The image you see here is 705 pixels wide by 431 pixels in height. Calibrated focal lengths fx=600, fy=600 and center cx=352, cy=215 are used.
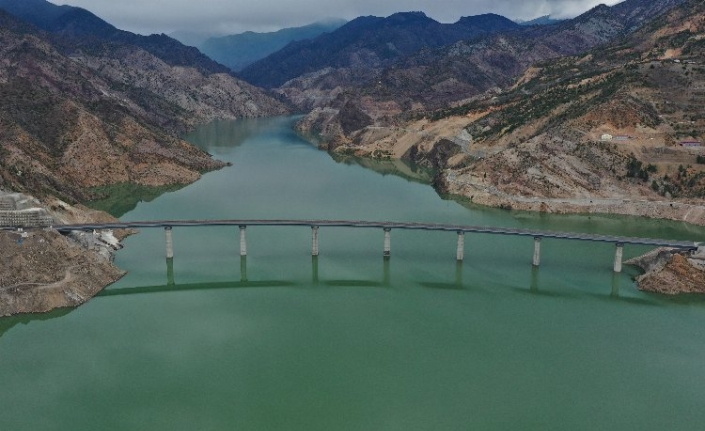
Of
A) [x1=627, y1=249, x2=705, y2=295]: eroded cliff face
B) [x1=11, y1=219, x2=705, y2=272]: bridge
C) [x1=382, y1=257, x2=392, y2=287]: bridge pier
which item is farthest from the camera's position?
[x1=11, y1=219, x2=705, y2=272]: bridge

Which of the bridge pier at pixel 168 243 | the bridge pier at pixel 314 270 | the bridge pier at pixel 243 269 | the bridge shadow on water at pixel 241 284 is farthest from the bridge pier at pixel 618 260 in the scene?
the bridge pier at pixel 168 243

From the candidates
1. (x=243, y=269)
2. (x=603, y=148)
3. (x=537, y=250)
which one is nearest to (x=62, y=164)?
(x=243, y=269)

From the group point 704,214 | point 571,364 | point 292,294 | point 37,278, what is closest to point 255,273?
point 292,294

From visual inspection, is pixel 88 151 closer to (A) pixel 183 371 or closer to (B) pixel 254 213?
(B) pixel 254 213

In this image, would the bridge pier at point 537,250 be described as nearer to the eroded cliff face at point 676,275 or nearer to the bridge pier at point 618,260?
the bridge pier at point 618,260

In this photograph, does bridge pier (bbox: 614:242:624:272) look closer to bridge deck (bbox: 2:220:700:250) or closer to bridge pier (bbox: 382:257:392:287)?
bridge deck (bbox: 2:220:700:250)

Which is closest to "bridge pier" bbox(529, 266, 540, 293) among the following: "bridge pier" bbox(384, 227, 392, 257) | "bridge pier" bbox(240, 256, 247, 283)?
"bridge pier" bbox(384, 227, 392, 257)
